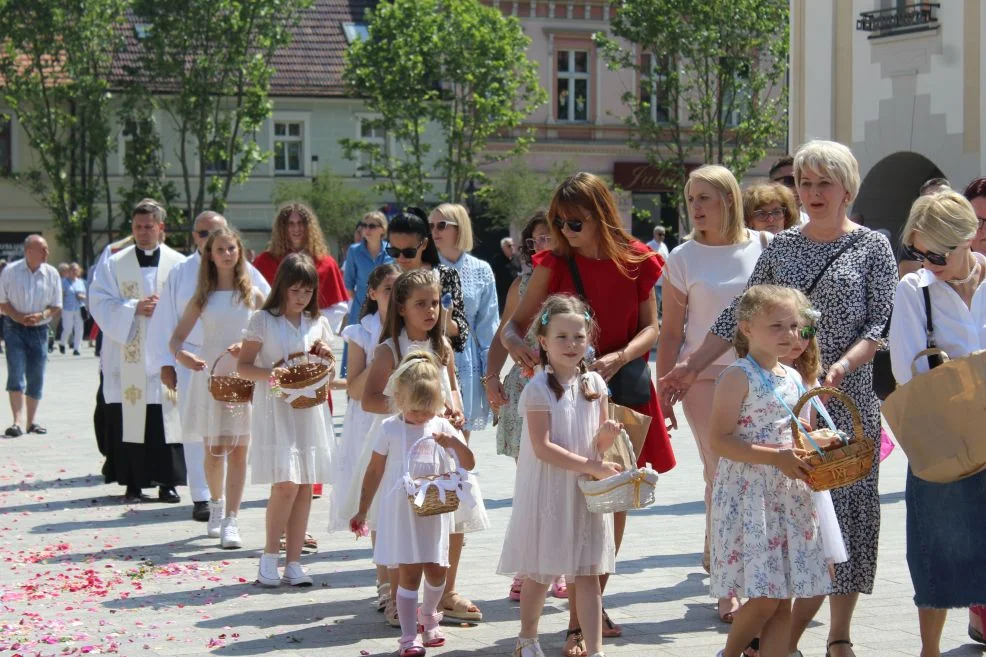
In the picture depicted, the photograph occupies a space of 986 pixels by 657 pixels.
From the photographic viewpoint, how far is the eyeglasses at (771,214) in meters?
8.05

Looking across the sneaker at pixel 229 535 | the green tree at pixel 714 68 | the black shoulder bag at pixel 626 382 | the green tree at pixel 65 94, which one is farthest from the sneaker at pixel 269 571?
the green tree at pixel 65 94

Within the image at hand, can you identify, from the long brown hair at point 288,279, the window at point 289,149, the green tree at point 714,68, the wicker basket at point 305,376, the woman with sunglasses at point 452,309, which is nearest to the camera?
the woman with sunglasses at point 452,309

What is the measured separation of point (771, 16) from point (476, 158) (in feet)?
40.7

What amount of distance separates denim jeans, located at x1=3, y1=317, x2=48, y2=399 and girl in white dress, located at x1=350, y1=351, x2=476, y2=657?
35.2 feet

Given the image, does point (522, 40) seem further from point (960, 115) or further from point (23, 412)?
point (23, 412)

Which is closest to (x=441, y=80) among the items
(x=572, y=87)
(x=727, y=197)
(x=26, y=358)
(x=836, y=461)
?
(x=572, y=87)

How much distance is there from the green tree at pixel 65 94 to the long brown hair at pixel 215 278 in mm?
34056

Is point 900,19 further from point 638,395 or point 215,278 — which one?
point 638,395

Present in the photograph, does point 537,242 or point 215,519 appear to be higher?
point 537,242

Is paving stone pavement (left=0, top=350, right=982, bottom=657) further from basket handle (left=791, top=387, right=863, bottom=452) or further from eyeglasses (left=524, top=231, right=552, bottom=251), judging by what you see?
eyeglasses (left=524, top=231, right=552, bottom=251)

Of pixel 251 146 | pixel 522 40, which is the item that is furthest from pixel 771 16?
pixel 251 146

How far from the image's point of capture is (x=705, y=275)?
7.21m

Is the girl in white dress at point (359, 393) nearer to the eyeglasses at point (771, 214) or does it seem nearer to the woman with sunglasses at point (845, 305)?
the eyeglasses at point (771, 214)

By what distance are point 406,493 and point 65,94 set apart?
38652mm
